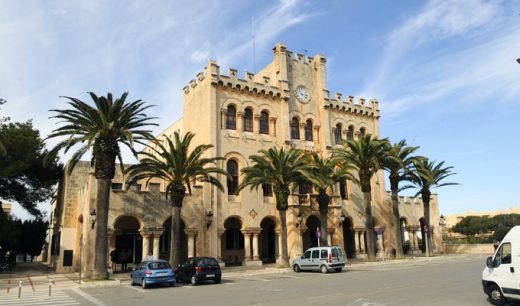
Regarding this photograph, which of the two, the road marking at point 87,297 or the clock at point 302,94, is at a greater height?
the clock at point 302,94

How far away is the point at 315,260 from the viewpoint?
88.9ft

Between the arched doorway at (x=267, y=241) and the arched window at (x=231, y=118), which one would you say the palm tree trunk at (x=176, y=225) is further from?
the arched doorway at (x=267, y=241)

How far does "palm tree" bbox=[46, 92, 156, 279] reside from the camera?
24562mm

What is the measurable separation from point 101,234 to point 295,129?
21.0 meters

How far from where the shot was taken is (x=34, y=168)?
40500 millimetres

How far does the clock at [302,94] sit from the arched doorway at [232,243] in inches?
519

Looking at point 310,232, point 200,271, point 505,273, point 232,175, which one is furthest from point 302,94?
point 505,273

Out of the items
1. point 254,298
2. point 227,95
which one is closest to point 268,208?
point 227,95

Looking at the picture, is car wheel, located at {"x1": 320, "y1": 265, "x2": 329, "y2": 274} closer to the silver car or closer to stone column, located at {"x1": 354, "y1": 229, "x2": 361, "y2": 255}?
the silver car

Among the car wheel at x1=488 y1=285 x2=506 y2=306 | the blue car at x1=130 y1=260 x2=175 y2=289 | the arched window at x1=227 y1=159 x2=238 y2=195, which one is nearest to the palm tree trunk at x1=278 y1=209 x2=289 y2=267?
the arched window at x1=227 y1=159 x2=238 y2=195

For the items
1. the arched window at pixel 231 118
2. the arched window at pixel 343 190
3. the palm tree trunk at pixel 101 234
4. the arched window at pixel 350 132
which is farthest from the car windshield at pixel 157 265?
the arched window at pixel 350 132

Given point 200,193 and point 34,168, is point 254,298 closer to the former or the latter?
point 200,193

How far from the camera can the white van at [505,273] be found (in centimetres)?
1100

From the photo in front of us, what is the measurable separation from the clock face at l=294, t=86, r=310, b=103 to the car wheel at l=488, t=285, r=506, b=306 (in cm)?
3028
